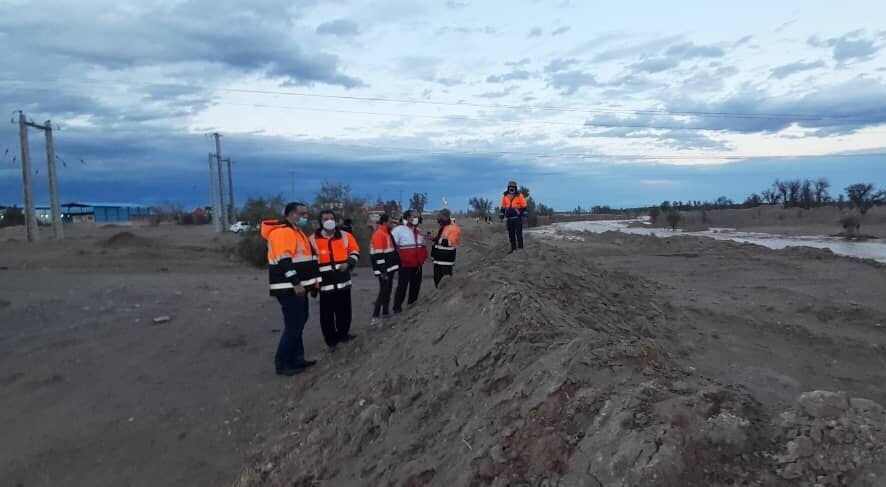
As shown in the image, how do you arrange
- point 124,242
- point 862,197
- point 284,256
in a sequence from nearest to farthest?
1. point 284,256
2. point 124,242
3. point 862,197

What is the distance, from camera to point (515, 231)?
14195mm

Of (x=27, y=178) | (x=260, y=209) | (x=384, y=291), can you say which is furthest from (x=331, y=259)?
(x=27, y=178)

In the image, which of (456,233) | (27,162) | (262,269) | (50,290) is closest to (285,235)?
(456,233)

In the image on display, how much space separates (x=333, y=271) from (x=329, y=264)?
101mm

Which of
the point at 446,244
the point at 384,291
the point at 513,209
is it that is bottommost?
the point at 384,291

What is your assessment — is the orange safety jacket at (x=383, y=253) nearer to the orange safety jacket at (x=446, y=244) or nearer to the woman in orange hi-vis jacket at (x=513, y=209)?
the orange safety jacket at (x=446, y=244)

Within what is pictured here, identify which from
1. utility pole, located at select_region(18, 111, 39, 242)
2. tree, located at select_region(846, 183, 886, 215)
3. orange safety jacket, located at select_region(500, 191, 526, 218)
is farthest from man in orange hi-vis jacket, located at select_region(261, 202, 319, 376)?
tree, located at select_region(846, 183, 886, 215)

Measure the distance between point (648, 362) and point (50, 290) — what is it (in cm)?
1501

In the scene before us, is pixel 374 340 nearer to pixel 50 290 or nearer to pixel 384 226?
pixel 384 226

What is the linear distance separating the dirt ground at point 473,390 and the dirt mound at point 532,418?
13 mm

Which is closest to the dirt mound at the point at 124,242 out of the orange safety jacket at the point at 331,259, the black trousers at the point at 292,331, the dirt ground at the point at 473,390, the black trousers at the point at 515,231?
the dirt ground at the point at 473,390

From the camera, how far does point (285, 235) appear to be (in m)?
7.25

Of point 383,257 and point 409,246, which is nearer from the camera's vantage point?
point 383,257

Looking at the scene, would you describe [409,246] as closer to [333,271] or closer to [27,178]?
[333,271]
